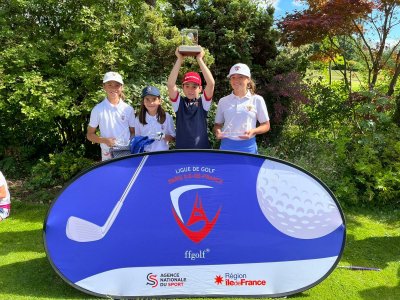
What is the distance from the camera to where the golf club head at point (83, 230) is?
312 centimetres

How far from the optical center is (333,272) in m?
3.73

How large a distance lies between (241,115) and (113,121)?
1.14m

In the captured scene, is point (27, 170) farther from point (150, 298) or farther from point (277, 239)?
point (277, 239)

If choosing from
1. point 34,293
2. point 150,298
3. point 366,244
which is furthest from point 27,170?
point 366,244

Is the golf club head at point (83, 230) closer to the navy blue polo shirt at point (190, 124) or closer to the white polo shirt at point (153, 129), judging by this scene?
the white polo shirt at point (153, 129)

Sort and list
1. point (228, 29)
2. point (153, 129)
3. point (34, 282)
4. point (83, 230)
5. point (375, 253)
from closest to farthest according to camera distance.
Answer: point (83, 230)
point (34, 282)
point (153, 129)
point (375, 253)
point (228, 29)

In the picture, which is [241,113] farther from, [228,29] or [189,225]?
[228,29]

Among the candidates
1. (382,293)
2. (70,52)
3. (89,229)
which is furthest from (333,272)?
(70,52)

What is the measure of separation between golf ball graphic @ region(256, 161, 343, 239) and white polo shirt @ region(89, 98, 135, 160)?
1.32m

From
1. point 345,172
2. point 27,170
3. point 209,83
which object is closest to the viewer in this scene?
point 209,83

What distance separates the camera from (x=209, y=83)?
344 centimetres

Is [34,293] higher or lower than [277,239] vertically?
lower

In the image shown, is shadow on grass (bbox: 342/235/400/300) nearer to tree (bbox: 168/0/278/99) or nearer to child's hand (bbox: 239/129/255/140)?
child's hand (bbox: 239/129/255/140)

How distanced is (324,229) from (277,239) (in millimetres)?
371
